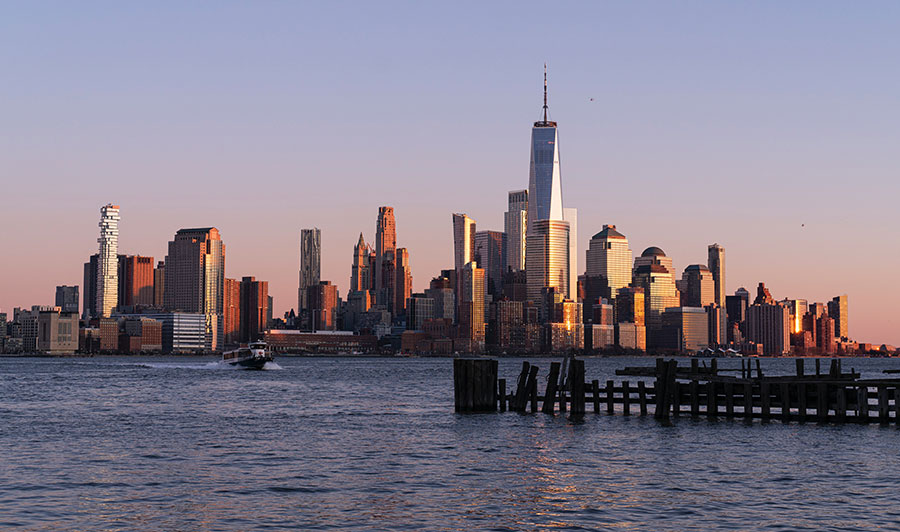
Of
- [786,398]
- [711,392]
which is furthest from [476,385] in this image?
[786,398]

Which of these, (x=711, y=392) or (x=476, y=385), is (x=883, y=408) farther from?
(x=476, y=385)

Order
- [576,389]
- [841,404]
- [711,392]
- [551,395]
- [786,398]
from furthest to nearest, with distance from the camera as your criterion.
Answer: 1. [551,395]
2. [576,389]
3. [711,392]
4. [786,398]
5. [841,404]

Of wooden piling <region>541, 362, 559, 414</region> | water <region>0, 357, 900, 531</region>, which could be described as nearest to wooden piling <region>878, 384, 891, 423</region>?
water <region>0, 357, 900, 531</region>

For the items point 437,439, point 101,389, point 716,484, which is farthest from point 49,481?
point 101,389

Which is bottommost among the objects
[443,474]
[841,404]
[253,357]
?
[253,357]

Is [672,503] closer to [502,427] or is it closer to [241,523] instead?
[241,523]

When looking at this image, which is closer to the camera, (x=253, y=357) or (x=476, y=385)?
(x=476, y=385)

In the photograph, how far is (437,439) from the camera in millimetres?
50438

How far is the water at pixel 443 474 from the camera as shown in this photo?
29.3m

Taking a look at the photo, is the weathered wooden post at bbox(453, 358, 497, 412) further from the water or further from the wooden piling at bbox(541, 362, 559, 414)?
the wooden piling at bbox(541, 362, 559, 414)

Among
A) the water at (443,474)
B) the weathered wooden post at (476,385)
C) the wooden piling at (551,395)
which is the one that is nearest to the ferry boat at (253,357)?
the water at (443,474)

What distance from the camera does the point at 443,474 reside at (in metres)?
38.2

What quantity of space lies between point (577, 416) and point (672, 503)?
2686 cm

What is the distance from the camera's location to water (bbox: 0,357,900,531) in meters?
29.3
